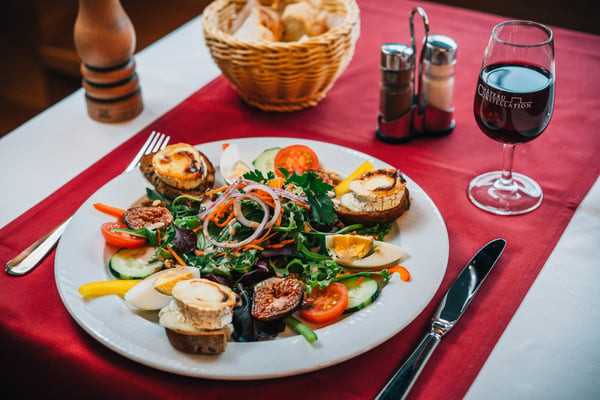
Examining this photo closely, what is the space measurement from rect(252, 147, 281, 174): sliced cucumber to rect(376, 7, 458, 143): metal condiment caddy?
42 centimetres

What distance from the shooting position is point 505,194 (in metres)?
1.75

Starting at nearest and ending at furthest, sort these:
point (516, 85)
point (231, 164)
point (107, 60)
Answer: point (516, 85) < point (231, 164) < point (107, 60)

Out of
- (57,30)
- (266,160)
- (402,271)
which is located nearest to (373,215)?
(402,271)

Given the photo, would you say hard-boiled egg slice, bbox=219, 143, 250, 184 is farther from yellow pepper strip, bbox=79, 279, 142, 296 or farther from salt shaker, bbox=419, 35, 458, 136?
salt shaker, bbox=419, 35, 458, 136

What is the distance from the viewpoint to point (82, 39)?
2031 mm

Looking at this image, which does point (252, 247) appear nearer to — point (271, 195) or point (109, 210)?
point (271, 195)

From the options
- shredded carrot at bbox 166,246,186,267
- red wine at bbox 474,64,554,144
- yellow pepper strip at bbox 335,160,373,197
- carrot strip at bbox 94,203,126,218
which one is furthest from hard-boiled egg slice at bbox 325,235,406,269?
carrot strip at bbox 94,203,126,218

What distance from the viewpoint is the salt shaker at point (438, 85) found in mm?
1872

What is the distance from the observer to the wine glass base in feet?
5.59

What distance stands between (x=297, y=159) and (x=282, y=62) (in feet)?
1.26

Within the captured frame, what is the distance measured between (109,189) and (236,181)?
0.42 meters

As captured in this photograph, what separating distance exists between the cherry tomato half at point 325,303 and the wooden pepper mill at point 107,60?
1228 mm

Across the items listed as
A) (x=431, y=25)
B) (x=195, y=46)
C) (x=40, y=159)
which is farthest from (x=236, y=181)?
(x=431, y=25)

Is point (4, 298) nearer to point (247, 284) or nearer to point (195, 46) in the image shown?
point (247, 284)
